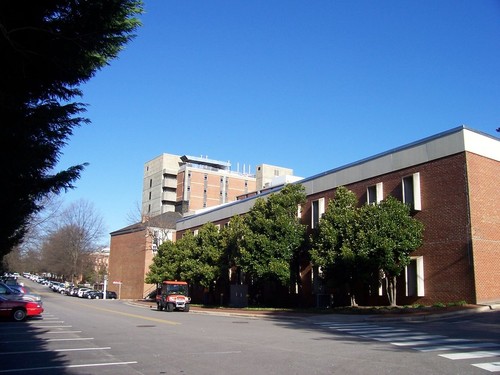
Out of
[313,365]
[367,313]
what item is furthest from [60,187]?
[367,313]

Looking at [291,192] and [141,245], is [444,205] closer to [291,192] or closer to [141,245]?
[291,192]

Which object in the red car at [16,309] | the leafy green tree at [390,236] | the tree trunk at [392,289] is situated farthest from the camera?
the tree trunk at [392,289]

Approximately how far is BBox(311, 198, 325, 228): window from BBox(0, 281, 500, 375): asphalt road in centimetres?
1932

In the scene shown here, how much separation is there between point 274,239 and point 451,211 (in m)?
13.4

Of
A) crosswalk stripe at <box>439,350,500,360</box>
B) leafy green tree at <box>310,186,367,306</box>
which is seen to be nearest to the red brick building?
leafy green tree at <box>310,186,367,306</box>

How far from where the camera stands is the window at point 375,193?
32.8 metres

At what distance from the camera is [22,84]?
5.70 m

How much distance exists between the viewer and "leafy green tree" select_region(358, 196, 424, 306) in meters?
27.8

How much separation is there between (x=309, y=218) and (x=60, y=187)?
34196 millimetres

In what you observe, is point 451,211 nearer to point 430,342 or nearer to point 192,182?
point 430,342

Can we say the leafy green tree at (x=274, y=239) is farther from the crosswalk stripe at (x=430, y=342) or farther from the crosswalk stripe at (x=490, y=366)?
the crosswalk stripe at (x=490, y=366)

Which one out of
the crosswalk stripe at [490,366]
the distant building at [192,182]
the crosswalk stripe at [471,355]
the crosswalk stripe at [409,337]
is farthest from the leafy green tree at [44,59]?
the distant building at [192,182]

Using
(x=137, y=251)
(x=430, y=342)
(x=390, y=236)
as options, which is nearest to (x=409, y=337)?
(x=430, y=342)

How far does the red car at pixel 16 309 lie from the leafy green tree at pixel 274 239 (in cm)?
1631
